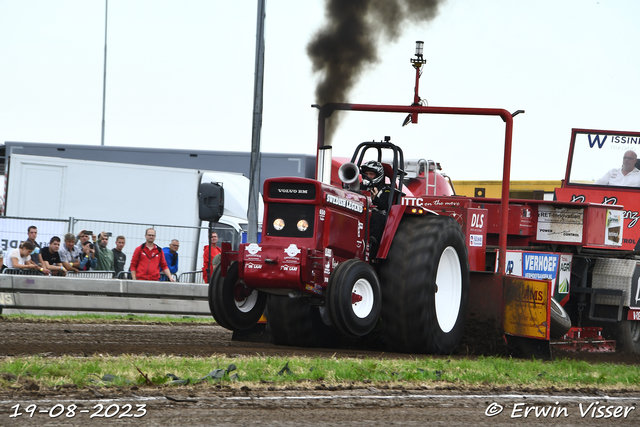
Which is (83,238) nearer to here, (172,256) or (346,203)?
(172,256)

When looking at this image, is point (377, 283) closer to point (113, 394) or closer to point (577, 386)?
point (577, 386)

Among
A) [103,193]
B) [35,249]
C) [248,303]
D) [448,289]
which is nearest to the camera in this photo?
[248,303]

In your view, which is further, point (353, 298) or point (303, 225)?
point (303, 225)

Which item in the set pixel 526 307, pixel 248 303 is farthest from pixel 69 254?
pixel 526 307

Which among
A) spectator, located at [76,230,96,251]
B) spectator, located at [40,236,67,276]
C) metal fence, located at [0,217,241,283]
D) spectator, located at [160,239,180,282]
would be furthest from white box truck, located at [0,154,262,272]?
spectator, located at [40,236,67,276]

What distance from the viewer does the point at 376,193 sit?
9.12m

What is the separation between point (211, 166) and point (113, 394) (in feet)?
54.9

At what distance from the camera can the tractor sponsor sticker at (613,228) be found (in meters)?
11.8

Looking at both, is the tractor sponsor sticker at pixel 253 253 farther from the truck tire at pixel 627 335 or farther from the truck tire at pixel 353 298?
the truck tire at pixel 627 335

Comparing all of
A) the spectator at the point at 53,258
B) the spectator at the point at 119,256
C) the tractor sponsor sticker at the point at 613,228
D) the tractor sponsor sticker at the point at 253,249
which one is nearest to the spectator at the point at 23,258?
the spectator at the point at 53,258

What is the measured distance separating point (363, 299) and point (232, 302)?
136cm

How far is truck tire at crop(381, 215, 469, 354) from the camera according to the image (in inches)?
328

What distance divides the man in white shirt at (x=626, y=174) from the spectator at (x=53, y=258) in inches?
342

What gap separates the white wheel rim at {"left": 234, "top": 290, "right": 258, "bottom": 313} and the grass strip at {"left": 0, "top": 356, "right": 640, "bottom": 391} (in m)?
1.45
